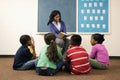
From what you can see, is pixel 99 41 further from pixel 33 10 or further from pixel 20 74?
pixel 33 10

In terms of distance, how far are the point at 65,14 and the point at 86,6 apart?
515mm

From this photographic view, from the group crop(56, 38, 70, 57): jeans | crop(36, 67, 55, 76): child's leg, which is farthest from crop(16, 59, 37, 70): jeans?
crop(56, 38, 70, 57): jeans

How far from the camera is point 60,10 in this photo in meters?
5.54

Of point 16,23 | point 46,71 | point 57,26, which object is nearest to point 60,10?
point 57,26

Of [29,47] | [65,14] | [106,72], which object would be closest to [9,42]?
[65,14]

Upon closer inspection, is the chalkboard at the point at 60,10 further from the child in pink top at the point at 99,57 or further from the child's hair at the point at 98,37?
the child in pink top at the point at 99,57

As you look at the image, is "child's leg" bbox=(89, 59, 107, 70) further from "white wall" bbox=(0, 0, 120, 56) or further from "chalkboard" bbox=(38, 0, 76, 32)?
"chalkboard" bbox=(38, 0, 76, 32)

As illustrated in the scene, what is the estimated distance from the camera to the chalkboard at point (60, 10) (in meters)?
5.50

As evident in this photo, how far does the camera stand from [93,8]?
5496 millimetres

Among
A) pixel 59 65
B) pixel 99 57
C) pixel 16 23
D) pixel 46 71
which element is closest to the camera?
pixel 46 71

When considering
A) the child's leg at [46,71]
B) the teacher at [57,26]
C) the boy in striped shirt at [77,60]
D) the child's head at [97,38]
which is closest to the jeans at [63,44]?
the teacher at [57,26]

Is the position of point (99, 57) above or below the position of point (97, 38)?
below

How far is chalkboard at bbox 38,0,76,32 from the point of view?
550 centimetres

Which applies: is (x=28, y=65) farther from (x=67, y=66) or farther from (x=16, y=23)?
(x=16, y=23)
